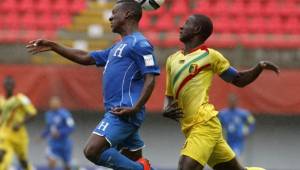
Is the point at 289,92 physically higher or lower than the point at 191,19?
lower

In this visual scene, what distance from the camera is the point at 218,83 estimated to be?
18.8m

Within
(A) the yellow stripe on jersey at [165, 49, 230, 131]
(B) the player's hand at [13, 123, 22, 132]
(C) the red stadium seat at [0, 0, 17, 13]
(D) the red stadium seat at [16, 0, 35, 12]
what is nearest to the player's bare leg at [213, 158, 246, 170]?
(A) the yellow stripe on jersey at [165, 49, 230, 131]

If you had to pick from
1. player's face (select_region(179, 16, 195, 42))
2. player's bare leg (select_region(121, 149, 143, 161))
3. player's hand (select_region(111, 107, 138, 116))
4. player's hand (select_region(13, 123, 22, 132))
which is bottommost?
player's hand (select_region(13, 123, 22, 132))

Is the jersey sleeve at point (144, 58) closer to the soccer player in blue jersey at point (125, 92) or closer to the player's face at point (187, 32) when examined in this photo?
the soccer player in blue jersey at point (125, 92)

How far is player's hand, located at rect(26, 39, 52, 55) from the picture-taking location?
356 inches

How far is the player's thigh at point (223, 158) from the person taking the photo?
29.8 feet

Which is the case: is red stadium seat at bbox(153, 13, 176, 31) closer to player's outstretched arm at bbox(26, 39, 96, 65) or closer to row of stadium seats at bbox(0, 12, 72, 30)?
row of stadium seats at bbox(0, 12, 72, 30)

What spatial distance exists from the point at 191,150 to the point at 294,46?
10.8 meters

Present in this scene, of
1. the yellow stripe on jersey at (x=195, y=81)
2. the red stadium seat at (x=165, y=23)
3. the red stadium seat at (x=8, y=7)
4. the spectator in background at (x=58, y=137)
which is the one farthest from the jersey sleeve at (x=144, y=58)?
the red stadium seat at (x=8, y=7)

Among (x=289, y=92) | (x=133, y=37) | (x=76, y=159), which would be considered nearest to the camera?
(x=133, y=37)

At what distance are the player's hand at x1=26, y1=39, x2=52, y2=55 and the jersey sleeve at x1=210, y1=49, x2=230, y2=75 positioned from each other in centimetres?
168

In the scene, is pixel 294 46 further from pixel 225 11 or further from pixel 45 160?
pixel 45 160

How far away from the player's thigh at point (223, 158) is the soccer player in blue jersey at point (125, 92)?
0.71 meters

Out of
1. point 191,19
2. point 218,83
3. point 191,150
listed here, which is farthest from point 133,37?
point 218,83
